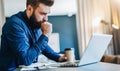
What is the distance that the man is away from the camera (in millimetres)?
1394

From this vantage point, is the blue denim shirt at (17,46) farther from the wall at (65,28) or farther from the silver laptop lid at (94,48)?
the wall at (65,28)

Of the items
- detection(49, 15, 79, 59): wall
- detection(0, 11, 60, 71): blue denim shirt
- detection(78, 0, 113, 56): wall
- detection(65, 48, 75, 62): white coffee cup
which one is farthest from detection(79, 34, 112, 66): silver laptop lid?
detection(49, 15, 79, 59): wall

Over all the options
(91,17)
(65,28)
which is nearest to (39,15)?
(91,17)

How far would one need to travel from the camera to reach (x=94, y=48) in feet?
4.87

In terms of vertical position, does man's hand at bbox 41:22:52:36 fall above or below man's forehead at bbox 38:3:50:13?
below

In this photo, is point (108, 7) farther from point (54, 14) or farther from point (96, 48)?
point (96, 48)

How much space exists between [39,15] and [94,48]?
41 cm

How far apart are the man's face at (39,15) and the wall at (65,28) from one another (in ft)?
18.4

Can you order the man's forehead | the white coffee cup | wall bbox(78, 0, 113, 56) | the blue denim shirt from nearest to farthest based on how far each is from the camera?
the blue denim shirt
the man's forehead
the white coffee cup
wall bbox(78, 0, 113, 56)

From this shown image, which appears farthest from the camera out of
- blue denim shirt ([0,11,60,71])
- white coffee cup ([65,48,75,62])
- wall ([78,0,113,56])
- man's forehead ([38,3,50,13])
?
wall ([78,0,113,56])

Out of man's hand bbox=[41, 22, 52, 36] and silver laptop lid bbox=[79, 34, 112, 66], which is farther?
man's hand bbox=[41, 22, 52, 36]

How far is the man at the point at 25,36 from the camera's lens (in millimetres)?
1394

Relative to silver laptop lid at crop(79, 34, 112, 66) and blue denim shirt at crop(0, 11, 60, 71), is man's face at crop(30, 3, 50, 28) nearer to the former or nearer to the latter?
blue denim shirt at crop(0, 11, 60, 71)

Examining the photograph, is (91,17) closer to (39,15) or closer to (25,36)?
(39,15)
